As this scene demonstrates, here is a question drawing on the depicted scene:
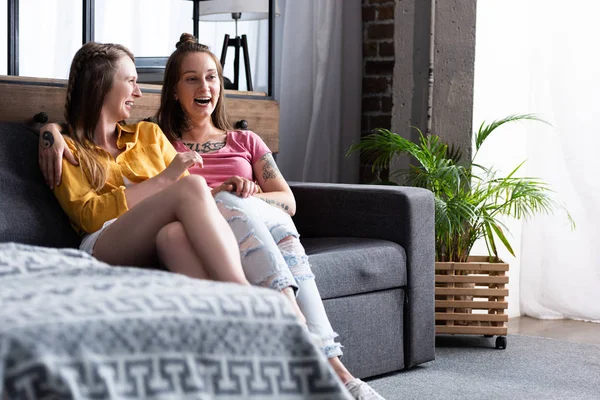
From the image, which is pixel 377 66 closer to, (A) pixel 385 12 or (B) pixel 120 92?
(A) pixel 385 12

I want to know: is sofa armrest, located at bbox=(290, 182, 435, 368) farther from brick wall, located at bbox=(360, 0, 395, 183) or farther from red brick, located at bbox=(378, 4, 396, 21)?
red brick, located at bbox=(378, 4, 396, 21)

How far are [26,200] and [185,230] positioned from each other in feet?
1.95

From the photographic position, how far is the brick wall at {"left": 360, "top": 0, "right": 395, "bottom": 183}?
4105 mm

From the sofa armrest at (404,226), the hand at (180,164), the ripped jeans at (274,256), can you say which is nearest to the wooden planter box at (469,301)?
the sofa armrest at (404,226)

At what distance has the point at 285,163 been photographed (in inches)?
174

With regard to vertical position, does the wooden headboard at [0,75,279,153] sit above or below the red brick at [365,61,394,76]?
below

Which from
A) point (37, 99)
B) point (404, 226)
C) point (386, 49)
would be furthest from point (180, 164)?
point (386, 49)

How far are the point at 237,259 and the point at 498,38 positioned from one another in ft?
7.91

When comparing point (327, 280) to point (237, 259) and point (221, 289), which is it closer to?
point (237, 259)

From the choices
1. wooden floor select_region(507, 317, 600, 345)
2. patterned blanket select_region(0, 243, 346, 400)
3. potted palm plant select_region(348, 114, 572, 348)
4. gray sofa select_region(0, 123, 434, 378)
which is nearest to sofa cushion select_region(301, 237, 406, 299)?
gray sofa select_region(0, 123, 434, 378)

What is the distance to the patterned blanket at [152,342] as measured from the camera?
1.03m

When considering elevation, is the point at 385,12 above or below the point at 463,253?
above

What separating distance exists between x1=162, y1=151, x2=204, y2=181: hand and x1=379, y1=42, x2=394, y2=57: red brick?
1.90 m

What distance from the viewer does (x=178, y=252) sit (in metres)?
2.02
